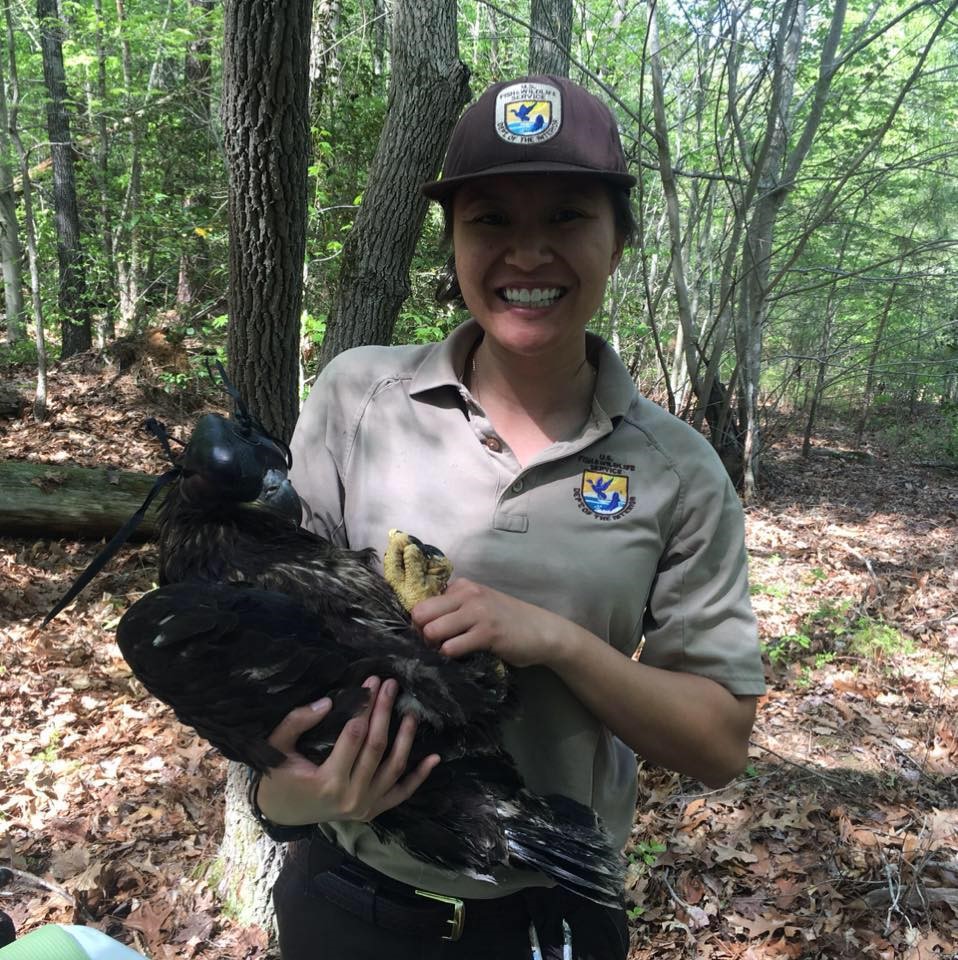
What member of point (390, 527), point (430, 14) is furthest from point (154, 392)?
point (390, 527)

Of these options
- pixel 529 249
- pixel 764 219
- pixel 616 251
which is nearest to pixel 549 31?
pixel 764 219

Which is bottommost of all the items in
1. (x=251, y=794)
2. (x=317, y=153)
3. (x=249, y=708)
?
(x=251, y=794)

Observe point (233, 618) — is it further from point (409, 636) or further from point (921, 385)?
point (921, 385)

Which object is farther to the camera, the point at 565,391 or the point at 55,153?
the point at 55,153

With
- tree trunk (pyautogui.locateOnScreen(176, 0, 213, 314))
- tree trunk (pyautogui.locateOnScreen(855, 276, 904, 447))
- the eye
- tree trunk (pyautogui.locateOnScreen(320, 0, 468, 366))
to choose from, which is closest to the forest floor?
tree trunk (pyautogui.locateOnScreen(320, 0, 468, 366))

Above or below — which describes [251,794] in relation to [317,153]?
below

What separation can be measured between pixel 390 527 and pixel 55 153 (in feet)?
49.8

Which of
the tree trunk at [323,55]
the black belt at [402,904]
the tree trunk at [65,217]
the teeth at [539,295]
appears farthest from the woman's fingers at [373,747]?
the tree trunk at [65,217]

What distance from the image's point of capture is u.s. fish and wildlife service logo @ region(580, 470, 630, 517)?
1.70 m

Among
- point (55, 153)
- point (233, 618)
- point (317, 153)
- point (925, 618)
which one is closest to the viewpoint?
point (233, 618)

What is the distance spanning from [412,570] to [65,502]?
6889mm

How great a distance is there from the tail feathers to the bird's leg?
21.9 inches

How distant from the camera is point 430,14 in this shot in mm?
4758

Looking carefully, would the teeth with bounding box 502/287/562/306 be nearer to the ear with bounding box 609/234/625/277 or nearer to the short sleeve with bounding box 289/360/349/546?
the ear with bounding box 609/234/625/277
